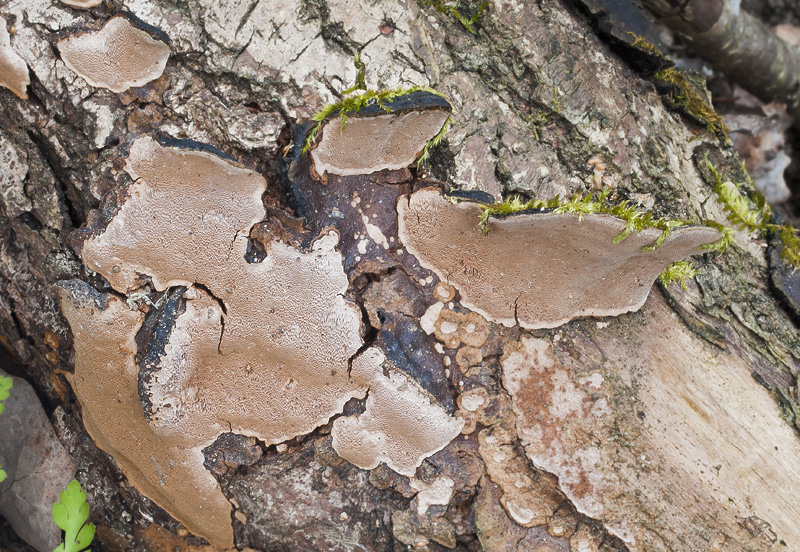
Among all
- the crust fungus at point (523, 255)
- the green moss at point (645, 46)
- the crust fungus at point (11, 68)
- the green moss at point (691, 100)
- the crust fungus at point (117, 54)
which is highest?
the green moss at point (645, 46)

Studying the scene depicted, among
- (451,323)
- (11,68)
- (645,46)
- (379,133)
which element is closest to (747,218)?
(645,46)

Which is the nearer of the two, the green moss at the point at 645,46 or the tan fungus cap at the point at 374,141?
the tan fungus cap at the point at 374,141

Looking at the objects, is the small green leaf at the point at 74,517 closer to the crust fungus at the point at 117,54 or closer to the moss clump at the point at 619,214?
the crust fungus at the point at 117,54

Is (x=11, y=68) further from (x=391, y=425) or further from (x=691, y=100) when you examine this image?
(x=691, y=100)

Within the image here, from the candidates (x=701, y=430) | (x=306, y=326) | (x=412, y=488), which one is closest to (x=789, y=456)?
(x=701, y=430)

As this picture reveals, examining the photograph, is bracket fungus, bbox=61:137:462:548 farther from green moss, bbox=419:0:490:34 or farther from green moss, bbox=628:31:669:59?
green moss, bbox=628:31:669:59

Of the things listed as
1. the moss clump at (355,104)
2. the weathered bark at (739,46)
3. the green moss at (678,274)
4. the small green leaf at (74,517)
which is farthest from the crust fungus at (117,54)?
the weathered bark at (739,46)
